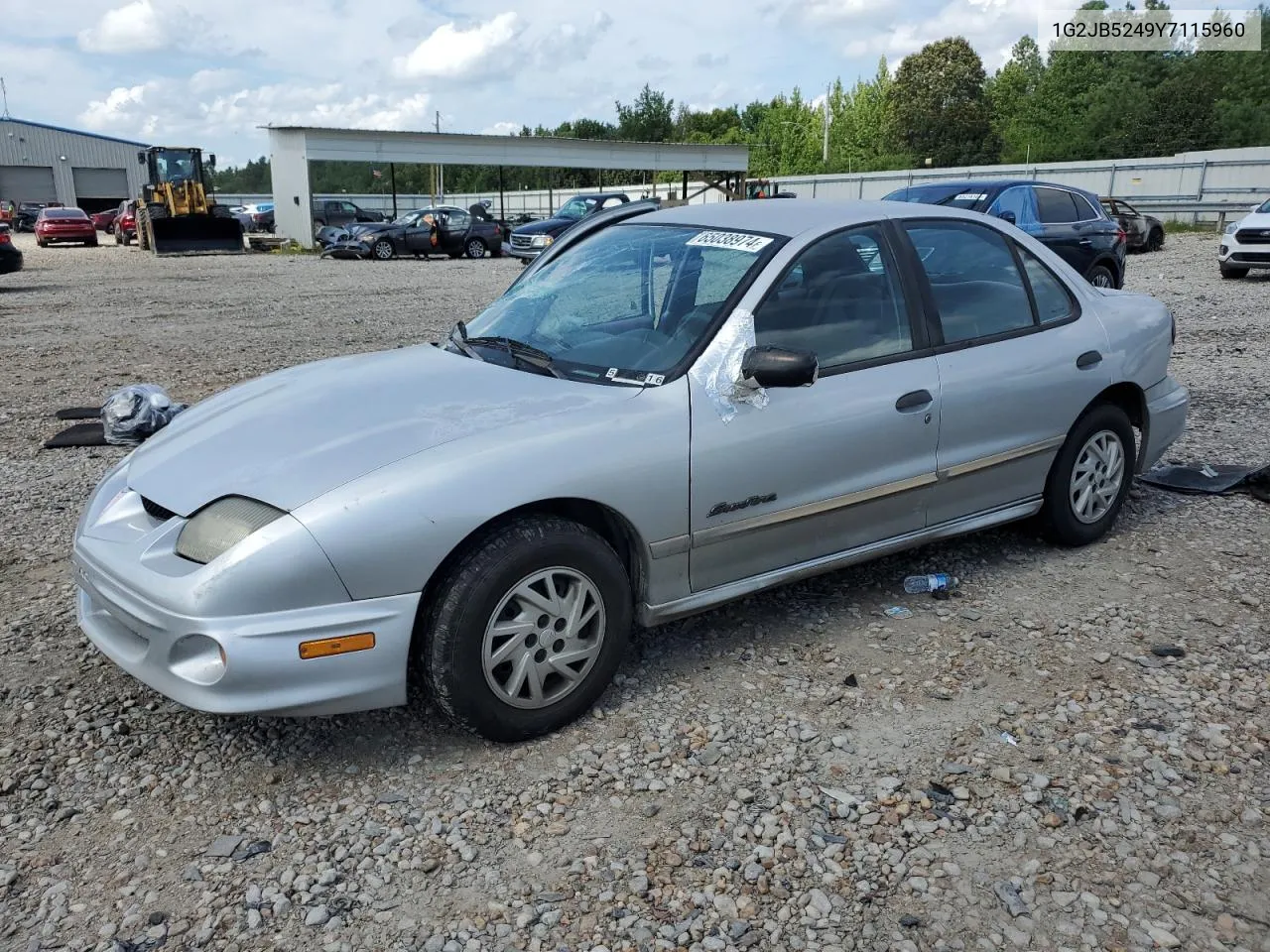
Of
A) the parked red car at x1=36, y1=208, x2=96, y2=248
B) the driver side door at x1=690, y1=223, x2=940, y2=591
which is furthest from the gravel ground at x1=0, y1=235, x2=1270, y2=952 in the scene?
the parked red car at x1=36, y1=208, x2=96, y2=248

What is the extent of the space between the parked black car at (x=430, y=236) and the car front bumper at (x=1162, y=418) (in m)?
25.0

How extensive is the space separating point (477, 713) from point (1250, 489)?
464 cm

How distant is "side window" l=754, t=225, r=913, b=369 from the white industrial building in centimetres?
6455

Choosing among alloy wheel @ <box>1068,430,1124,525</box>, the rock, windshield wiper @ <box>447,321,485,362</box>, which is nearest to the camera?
the rock

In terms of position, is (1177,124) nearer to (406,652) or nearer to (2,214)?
(2,214)

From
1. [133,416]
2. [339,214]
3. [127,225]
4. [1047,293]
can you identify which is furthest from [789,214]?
[339,214]

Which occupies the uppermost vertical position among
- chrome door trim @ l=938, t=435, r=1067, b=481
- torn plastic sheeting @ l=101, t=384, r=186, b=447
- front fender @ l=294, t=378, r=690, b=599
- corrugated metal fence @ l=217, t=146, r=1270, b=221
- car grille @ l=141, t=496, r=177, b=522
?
corrugated metal fence @ l=217, t=146, r=1270, b=221

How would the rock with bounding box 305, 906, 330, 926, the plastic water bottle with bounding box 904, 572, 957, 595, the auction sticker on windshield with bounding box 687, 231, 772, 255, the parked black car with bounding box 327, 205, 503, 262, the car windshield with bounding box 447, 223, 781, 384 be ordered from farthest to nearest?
1. the parked black car with bounding box 327, 205, 503, 262
2. the plastic water bottle with bounding box 904, 572, 957, 595
3. the auction sticker on windshield with bounding box 687, 231, 772, 255
4. the car windshield with bounding box 447, 223, 781, 384
5. the rock with bounding box 305, 906, 330, 926

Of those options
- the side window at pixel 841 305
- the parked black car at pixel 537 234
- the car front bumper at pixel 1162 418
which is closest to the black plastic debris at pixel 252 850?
the side window at pixel 841 305

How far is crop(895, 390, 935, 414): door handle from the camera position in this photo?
3.90m

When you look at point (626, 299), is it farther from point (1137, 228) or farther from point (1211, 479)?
point (1137, 228)

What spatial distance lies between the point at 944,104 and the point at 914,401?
275ft

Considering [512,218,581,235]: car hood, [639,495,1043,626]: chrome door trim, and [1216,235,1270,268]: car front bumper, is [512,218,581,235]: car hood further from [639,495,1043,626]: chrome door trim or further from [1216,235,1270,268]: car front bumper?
[639,495,1043,626]: chrome door trim

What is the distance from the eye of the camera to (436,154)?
36125 millimetres
